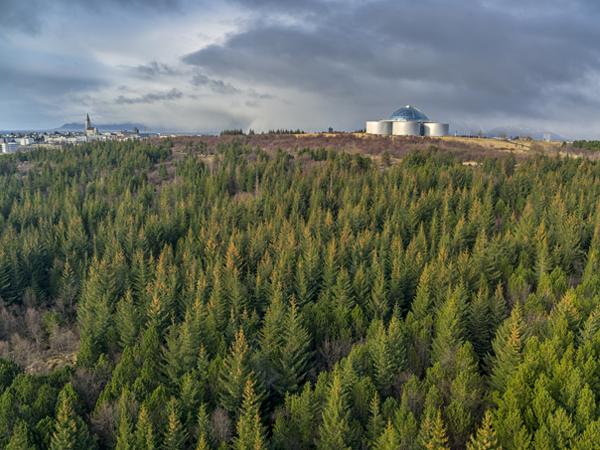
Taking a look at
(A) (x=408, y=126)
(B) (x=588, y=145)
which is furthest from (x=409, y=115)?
(B) (x=588, y=145)

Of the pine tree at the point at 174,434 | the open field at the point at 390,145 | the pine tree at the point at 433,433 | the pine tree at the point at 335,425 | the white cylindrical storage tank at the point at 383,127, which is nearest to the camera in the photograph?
the pine tree at the point at 433,433

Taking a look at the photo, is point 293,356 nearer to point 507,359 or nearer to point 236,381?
point 236,381

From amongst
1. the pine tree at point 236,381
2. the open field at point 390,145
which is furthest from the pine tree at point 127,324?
the open field at point 390,145

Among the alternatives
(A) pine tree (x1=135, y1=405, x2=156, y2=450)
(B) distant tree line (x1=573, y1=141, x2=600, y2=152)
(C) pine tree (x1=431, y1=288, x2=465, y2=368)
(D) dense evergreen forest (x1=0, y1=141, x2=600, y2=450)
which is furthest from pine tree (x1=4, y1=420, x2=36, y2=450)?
(B) distant tree line (x1=573, y1=141, x2=600, y2=152)

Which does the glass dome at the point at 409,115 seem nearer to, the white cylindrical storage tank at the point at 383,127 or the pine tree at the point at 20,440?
the white cylindrical storage tank at the point at 383,127

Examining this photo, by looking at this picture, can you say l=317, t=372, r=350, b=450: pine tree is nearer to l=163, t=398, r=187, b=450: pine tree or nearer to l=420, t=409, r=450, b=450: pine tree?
l=420, t=409, r=450, b=450: pine tree
